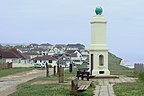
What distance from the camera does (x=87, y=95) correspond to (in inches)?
789

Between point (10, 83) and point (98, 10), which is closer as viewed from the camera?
point (10, 83)

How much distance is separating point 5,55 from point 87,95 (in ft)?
270

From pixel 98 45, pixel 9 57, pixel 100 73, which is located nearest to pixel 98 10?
pixel 98 45

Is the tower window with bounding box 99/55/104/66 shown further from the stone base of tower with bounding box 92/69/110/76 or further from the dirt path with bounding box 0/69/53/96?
the dirt path with bounding box 0/69/53/96

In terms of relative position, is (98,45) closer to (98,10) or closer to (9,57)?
(98,10)

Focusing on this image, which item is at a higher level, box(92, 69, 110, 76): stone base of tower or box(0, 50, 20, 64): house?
box(0, 50, 20, 64): house

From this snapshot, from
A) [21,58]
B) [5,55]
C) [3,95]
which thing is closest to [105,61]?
[3,95]

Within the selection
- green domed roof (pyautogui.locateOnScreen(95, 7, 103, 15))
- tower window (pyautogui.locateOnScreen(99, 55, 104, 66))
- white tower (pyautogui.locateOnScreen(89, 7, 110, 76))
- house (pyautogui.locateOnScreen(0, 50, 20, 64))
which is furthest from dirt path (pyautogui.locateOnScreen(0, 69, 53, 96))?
house (pyautogui.locateOnScreen(0, 50, 20, 64))

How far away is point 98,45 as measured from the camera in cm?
3684

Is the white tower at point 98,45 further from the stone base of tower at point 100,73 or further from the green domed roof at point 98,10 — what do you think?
the green domed roof at point 98,10

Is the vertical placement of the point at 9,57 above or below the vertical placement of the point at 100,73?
above

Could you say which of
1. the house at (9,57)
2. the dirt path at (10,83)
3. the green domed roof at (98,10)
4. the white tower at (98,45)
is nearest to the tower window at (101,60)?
the white tower at (98,45)

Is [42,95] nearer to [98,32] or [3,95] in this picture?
[3,95]

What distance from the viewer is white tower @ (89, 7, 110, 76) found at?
3678 cm
